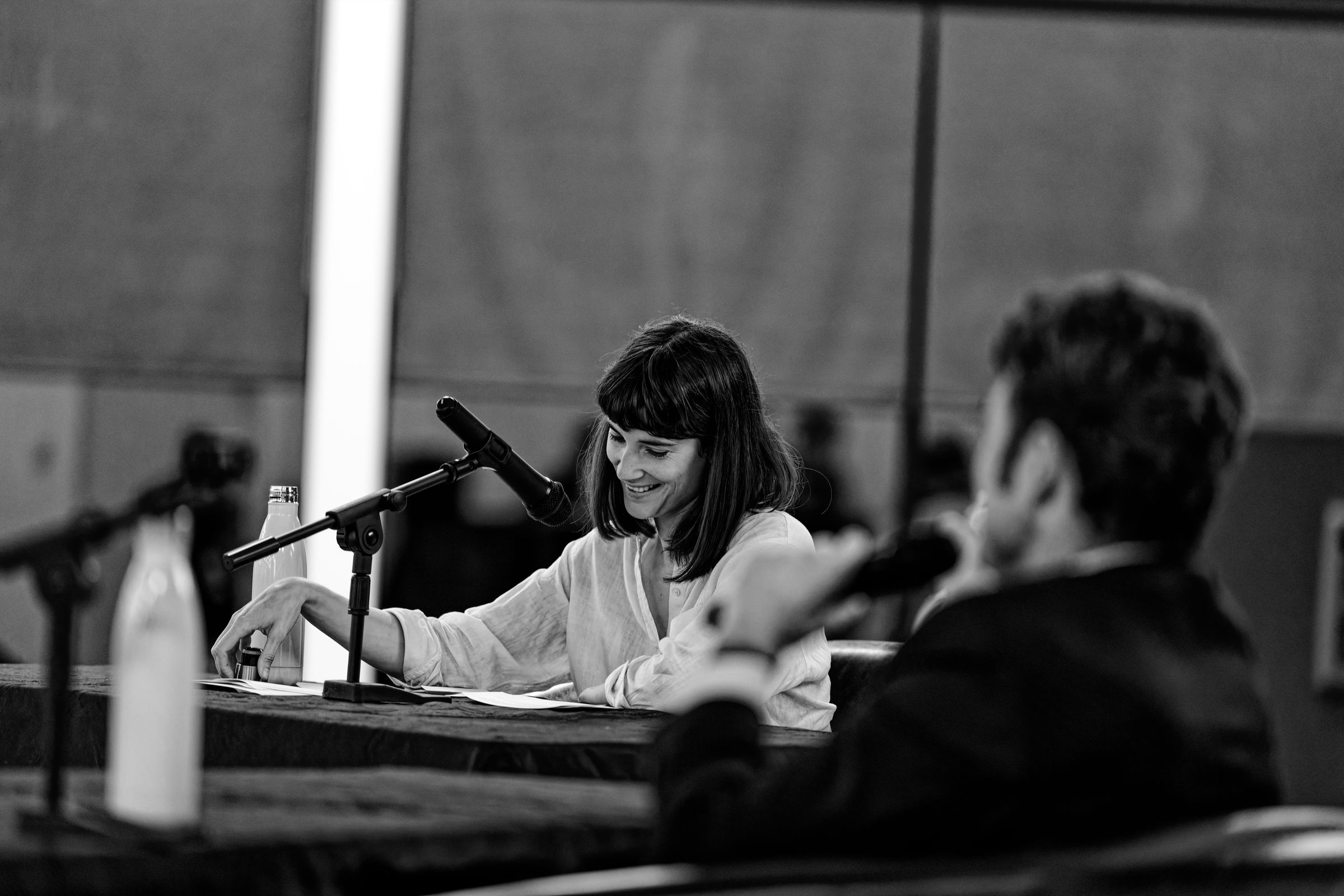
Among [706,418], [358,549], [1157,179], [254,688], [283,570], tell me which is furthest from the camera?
[1157,179]

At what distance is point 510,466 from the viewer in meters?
2.43

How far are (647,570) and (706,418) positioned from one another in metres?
0.31

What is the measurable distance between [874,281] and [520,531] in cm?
128

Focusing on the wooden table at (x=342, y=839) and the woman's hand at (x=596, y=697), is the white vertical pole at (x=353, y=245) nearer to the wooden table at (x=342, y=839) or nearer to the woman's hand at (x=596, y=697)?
the woman's hand at (x=596, y=697)

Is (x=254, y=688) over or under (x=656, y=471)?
under

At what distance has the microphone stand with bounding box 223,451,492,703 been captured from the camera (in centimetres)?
224

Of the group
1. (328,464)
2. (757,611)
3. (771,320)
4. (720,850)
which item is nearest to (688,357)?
(757,611)

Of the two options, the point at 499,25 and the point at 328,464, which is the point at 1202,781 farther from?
the point at 499,25

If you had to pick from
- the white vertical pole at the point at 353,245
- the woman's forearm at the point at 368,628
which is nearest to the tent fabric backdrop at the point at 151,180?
the white vertical pole at the point at 353,245

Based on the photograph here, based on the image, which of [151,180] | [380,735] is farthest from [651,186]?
[380,735]

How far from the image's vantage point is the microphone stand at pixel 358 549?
2.24 m

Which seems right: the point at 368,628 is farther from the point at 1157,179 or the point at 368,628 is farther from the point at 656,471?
the point at 1157,179

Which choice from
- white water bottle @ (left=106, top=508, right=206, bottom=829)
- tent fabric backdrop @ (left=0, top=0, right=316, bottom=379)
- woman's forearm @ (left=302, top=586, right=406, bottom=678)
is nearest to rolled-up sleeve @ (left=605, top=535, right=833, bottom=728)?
woman's forearm @ (left=302, top=586, right=406, bottom=678)

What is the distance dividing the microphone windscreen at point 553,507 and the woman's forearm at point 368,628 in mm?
287
